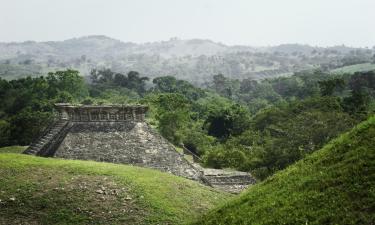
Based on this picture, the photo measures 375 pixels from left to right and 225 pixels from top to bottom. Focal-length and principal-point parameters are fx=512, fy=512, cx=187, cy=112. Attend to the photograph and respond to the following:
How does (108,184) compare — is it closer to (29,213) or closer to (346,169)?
(29,213)

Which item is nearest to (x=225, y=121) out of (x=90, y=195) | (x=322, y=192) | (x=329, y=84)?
(x=329, y=84)

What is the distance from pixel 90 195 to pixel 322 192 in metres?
7.41

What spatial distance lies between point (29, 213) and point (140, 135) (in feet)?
21.5

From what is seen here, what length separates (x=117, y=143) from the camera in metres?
20.3

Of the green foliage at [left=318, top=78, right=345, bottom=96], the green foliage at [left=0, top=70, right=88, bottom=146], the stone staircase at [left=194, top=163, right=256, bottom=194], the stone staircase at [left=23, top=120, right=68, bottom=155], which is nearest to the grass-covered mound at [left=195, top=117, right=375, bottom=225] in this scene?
the stone staircase at [left=194, top=163, right=256, bottom=194]

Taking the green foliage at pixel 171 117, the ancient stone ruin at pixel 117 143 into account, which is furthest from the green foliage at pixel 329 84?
the ancient stone ruin at pixel 117 143

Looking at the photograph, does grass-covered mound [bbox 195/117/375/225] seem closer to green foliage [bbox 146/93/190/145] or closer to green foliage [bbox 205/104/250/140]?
green foliage [bbox 146/93/190/145]

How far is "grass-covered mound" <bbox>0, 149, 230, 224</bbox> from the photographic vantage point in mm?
15109

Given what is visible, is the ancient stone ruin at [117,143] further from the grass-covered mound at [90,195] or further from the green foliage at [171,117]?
the green foliage at [171,117]

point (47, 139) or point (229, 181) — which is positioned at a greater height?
point (47, 139)

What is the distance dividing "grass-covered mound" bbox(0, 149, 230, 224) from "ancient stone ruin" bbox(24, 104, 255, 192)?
73.6 inches

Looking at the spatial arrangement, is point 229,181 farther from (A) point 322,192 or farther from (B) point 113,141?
(A) point 322,192

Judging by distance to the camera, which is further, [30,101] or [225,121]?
[30,101]

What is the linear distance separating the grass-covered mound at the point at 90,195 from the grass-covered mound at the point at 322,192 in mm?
2342
